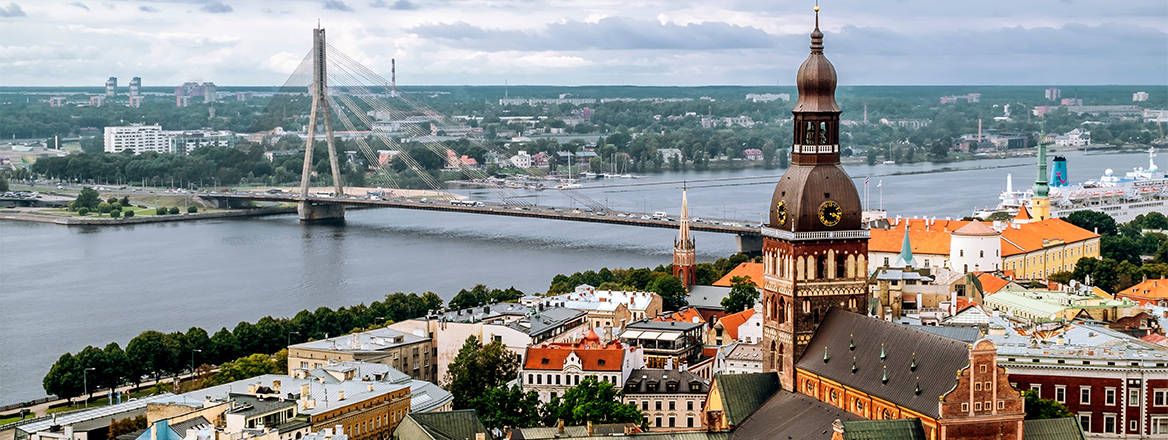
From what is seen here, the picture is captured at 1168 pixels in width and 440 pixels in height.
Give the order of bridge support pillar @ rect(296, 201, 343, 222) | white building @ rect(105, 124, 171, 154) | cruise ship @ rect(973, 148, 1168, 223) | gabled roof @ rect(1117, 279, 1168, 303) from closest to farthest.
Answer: gabled roof @ rect(1117, 279, 1168, 303), bridge support pillar @ rect(296, 201, 343, 222), cruise ship @ rect(973, 148, 1168, 223), white building @ rect(105, 124, 171, 154)

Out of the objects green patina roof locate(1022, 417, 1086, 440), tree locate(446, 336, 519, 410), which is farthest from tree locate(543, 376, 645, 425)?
green patina roof locate(1022, 417, 1086, 440)

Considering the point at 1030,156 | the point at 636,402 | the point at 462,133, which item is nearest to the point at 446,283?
the point at 636,402

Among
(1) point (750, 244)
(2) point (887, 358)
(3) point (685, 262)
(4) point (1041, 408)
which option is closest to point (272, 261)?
(1) point (750, 244)

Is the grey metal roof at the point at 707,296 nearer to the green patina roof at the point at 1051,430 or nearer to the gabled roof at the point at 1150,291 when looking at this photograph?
the gabled roof at the point at 1150,291

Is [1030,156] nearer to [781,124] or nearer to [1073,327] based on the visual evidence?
[781,124]

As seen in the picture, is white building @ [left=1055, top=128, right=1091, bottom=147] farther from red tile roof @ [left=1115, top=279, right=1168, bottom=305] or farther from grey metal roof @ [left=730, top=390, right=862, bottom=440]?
grey metal roof @ [left=730, top=390, right=862, bottom=440]

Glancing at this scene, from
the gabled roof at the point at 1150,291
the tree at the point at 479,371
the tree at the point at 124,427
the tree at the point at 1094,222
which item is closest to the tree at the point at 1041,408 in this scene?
the tree at the point at 479,371

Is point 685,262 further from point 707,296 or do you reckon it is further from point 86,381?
point 86,381

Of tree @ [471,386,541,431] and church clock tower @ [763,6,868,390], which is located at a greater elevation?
church clock tower @ [763,6,868,390]
